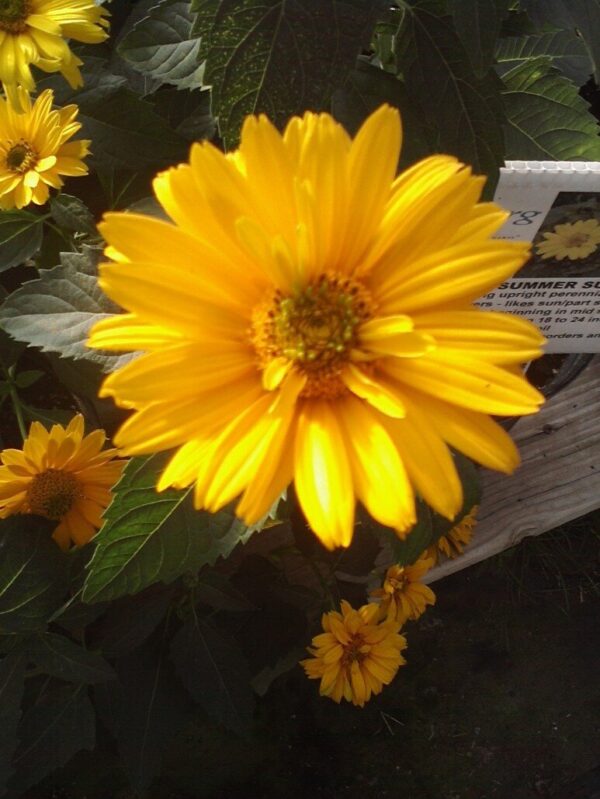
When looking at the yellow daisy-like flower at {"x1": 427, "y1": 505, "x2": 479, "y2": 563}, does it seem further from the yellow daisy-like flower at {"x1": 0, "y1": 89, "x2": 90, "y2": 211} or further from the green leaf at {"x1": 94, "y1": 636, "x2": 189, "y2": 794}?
the yellow daisy-like flower at {"x1": 0, "y1": 89, "x2": 90, "y2": 211}

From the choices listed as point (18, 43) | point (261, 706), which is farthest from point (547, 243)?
point (261, 706)

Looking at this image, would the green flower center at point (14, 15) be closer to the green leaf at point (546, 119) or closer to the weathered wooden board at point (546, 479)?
the green leaf at point (546, 119)

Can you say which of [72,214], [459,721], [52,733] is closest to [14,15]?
[72,214]

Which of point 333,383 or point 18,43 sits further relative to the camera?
point 18,43

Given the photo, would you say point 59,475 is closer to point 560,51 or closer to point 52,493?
point 52,493

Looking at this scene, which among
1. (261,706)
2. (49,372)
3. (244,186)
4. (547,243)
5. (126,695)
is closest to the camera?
(244,186)

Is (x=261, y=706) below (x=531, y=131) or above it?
below

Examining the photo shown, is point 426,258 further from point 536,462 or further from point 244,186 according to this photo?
point 536,462
